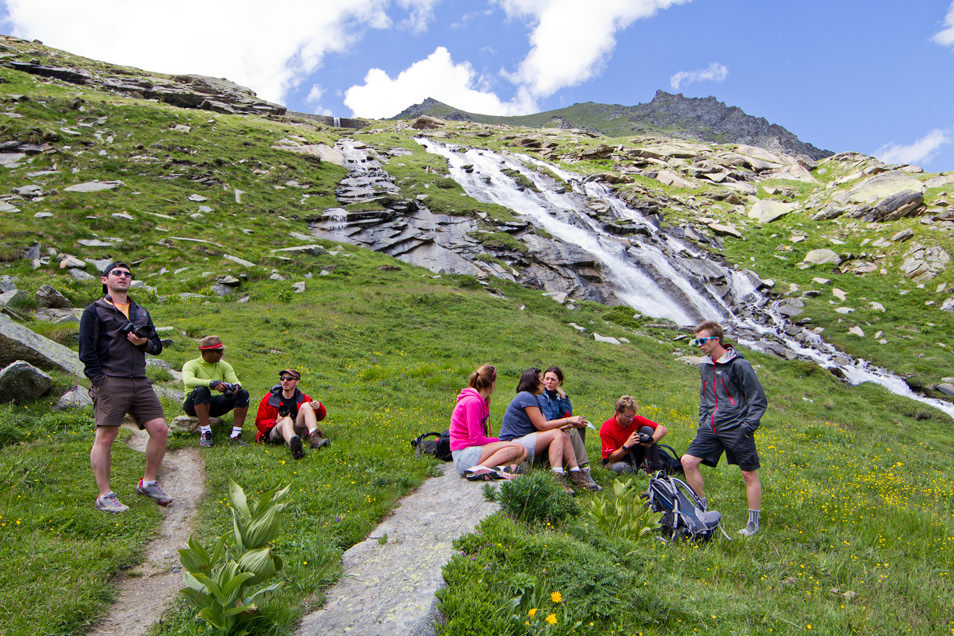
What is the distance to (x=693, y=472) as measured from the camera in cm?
677

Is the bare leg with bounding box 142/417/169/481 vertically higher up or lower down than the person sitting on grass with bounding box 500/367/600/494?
lower down

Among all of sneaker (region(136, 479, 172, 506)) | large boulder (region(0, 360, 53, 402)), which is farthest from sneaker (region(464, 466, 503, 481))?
large boulder (region(0, 360, 53, 402))

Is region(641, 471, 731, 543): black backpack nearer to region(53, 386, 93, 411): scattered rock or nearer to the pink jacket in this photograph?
the pink jacket

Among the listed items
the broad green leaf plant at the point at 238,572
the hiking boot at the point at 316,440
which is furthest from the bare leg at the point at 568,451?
the broad green leaf plant at the point at 238,572

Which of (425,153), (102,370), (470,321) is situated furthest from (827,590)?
(425,153)

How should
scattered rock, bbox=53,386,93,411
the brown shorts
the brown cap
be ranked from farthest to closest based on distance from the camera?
the brown cap → scattered rock, bbox=53,386,93,411 → the brown shorts

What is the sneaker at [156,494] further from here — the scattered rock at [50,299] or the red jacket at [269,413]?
the scattered rock at [50,299]

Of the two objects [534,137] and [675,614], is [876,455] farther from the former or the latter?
[534,137]

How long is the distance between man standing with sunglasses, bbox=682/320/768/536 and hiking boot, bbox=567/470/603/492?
4.37 feet

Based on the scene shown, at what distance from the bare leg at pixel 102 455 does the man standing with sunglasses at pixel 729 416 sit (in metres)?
7.57

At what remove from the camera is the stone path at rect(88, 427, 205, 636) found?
13.2 feet

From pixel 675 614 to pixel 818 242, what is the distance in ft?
162

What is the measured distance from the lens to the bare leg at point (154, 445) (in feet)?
20.4

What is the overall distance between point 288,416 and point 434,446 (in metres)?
2.77
